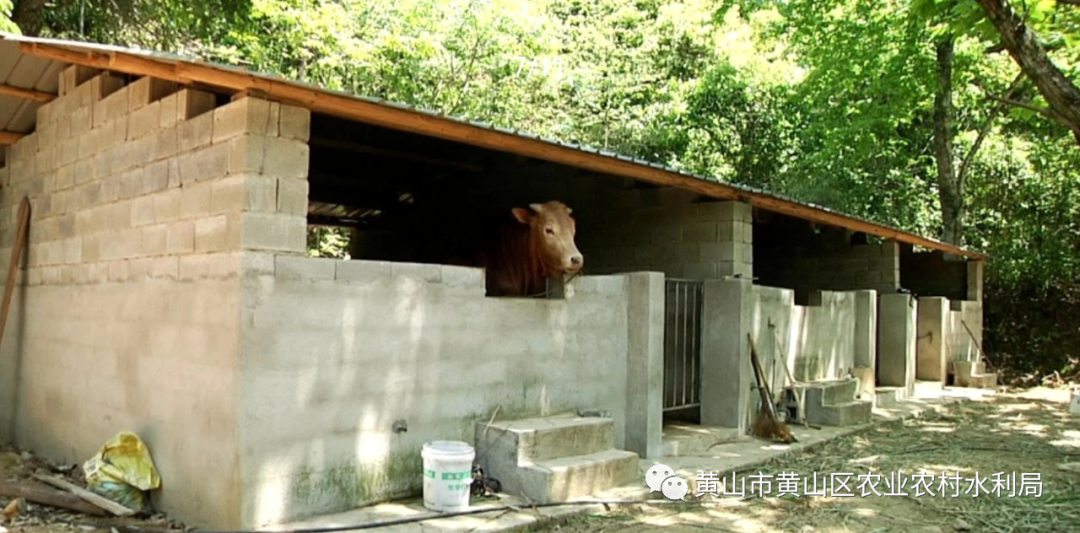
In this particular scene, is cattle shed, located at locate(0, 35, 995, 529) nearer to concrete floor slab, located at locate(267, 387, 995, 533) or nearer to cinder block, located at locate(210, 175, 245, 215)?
cinder block, located at locate(210, 175, 245, 215)

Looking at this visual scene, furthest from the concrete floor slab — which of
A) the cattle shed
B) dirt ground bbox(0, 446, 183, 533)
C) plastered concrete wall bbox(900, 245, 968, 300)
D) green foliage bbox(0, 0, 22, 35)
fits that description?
plastered concrete wall bbox(900, 245, 968, 300)

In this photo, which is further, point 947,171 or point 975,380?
point 947,171

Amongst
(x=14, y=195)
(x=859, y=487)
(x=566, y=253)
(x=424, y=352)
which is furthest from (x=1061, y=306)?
(x=14, y=195)

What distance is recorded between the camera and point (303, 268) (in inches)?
185

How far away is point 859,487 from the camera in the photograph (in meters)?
6.27

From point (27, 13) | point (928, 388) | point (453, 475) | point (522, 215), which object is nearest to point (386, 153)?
point (522, 215)

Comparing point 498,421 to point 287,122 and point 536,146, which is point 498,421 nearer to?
point 536,146

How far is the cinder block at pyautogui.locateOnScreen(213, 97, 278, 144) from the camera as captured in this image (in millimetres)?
4535

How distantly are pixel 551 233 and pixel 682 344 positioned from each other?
2.17 m

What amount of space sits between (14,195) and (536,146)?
5.23m

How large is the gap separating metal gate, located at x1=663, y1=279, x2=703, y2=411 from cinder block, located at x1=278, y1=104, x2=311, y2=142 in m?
4.12

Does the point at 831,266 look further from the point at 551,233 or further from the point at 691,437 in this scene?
the point at 551,233

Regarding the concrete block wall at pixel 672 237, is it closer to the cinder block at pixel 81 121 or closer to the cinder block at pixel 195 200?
the cinder block at pixel 195 200

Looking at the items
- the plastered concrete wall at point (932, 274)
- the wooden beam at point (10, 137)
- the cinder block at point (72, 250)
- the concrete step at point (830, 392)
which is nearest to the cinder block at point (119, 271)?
the cinder block at point (72, 250)
